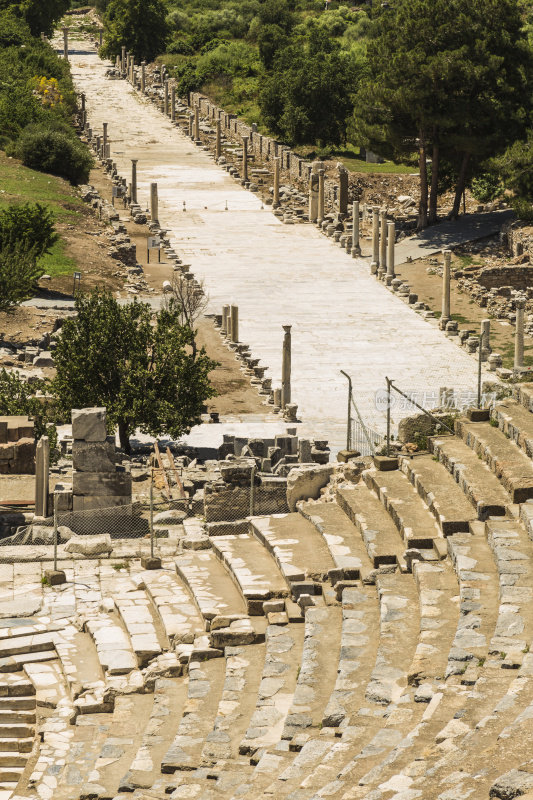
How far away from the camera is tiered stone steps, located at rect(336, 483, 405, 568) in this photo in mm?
26156

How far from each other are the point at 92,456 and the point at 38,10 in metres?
91.5

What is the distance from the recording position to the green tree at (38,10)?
117375 millimetres

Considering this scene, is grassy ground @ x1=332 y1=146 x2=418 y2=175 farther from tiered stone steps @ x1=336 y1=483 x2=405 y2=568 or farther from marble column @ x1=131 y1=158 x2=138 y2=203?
tiered stone steps @ x1=336 y1=483 x2=405 y2=568

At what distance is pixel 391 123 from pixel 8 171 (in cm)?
1856

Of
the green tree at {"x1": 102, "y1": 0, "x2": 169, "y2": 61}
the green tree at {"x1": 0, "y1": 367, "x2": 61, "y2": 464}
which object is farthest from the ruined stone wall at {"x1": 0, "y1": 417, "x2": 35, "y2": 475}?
the green tree at {"x1": 102, "y1": 0, "x2": 169, "y2": 61}

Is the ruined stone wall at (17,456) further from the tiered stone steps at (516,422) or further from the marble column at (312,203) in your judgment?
the marble column at (312,203)

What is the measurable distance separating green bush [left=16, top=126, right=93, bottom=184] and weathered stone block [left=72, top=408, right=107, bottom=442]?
46702mm

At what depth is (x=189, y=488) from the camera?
34.2m

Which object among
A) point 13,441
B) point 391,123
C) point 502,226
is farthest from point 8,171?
point 13,441

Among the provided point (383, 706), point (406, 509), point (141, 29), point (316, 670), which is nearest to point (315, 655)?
point (316, 670)

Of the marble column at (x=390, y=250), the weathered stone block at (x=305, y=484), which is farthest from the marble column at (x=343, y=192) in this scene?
the weathered stone block at (x=305, y=484)

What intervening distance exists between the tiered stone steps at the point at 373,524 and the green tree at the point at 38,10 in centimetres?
9378

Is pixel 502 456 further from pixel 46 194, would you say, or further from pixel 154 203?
pixel 46 194

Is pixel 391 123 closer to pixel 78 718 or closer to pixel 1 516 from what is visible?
pixel 1 516
